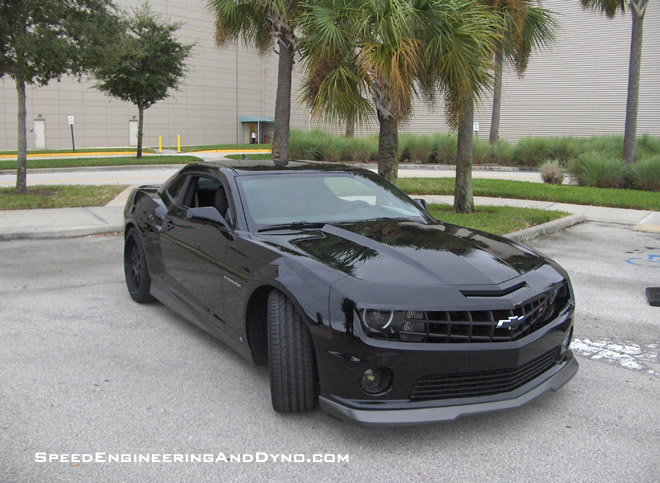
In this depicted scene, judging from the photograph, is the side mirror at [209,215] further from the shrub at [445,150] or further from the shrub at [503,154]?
the shrub at [503,154]

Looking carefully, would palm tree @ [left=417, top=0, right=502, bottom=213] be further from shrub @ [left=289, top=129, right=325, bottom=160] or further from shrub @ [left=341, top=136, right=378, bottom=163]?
shrub @ [left=341, top=136, right=378, bottom=163]

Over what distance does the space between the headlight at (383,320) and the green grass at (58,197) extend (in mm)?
10520

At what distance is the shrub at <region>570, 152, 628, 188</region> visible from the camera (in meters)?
17.9

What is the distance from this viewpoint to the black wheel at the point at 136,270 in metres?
6.03

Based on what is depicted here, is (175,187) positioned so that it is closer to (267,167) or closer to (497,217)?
(267,167)

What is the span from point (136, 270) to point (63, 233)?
4293 millimetres

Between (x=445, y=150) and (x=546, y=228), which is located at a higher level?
(x=445, y=150)

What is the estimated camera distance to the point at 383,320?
331 centimetres

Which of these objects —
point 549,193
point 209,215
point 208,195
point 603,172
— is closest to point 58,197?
point 208,195

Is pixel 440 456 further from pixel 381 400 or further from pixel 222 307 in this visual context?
pixel 222 307

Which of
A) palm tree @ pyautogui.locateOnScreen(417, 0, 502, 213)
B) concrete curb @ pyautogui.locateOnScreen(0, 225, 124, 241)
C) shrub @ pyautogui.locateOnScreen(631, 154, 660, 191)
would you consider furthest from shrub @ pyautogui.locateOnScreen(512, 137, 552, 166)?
concrete curb @ pyautogui.locateOnScreen(0, 225, 124, 241)

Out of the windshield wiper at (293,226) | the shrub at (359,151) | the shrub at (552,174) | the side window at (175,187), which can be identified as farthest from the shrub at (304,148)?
the windshield wiper at (293,226)

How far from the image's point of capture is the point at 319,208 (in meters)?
4.82

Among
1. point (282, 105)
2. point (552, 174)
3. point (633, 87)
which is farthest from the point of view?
point (633, 87)
